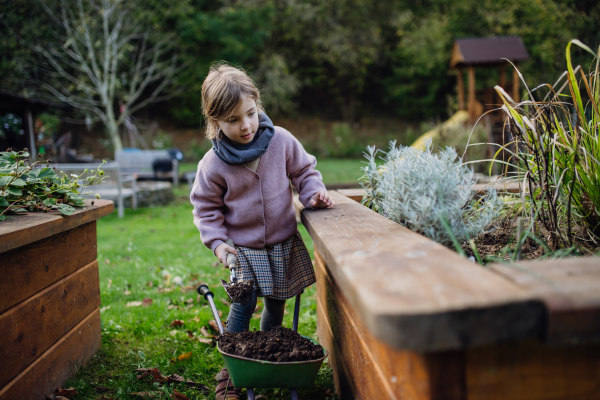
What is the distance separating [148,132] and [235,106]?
20428 millimetres

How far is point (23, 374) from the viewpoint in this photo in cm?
186

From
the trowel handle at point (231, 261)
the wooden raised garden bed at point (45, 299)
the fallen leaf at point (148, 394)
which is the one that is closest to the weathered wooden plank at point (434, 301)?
the trowel handle at point (231, 261)

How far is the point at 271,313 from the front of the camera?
2383 mm

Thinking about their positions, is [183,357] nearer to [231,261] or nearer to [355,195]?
[231,261]

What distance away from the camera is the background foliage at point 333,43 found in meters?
16.4

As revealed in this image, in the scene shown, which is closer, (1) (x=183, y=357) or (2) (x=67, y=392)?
(2) (x=67, y=392)

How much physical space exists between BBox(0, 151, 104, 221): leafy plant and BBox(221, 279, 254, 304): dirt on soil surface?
85cm

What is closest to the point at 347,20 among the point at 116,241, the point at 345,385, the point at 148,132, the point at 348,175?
the point at 148,132

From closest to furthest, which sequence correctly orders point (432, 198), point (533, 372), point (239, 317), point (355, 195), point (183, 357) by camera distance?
point (533, 372) < point (432, 198) < point (239, 317) < point (183, 357) < point (355, 195)

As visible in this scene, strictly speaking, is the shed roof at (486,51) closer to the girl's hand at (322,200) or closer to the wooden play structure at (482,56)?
the wooden play structure at (482,56)

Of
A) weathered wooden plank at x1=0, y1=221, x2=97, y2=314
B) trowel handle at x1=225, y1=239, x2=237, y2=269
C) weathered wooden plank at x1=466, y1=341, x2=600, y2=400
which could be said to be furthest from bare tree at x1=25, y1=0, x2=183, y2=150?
weathered wooden plank at x1=466, y1=341, x2=600, y2=400

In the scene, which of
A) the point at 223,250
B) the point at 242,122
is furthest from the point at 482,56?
the point at 223,250

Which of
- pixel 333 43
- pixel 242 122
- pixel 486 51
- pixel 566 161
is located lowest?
pixel 566 161

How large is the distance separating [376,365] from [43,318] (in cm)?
160
